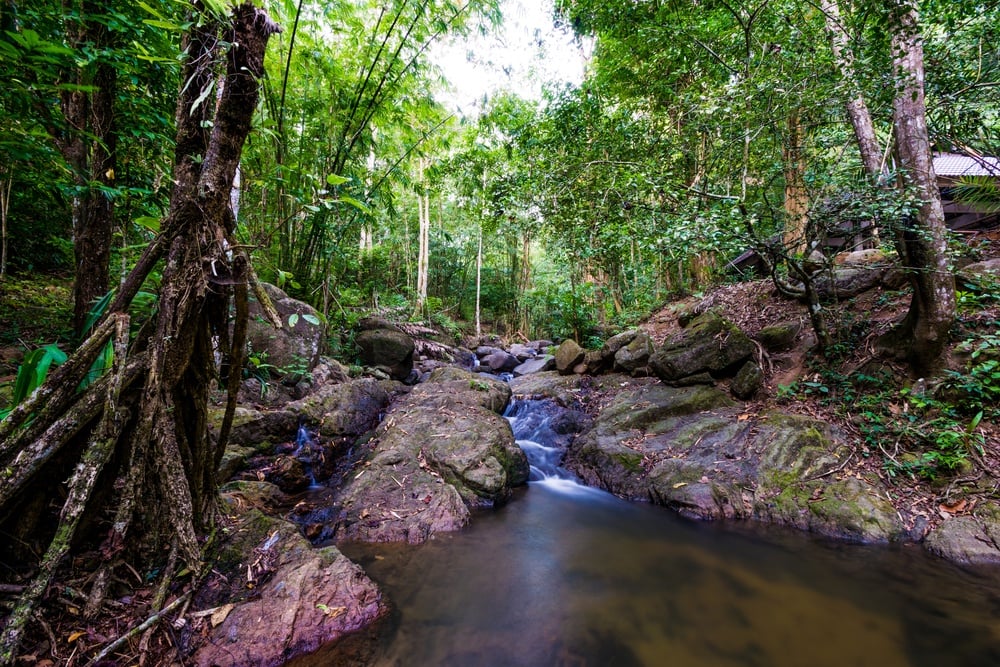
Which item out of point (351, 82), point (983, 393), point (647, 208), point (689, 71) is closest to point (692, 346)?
point (647, 208)

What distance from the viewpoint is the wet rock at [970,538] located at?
3195 mm

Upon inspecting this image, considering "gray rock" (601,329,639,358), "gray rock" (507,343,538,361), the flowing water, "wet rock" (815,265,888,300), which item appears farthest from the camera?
"gray rock" (507,343,538,361)

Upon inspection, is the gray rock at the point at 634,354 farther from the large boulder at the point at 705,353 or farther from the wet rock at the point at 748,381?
the wet rock at the point at 748,381

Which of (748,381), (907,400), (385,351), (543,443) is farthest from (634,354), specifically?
(385,351)

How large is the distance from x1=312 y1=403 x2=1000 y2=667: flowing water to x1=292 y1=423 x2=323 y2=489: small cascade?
1.46m

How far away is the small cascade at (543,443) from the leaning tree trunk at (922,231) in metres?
4.12

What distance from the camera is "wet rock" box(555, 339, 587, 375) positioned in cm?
870

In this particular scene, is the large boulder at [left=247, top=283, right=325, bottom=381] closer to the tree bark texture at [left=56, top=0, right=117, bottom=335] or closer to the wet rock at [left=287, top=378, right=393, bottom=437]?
the wet rock at [left=287, top=378, right=393, bottom=437]

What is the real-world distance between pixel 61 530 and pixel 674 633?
11.7ft

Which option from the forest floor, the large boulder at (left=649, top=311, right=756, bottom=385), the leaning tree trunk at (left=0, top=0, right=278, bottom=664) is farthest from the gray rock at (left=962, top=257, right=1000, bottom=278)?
the leaning tree trunk at (left=0, top=0, right=278, bottom=664)

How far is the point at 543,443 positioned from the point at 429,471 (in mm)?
2500

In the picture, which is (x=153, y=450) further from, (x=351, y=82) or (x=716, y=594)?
(x=351, y=82)

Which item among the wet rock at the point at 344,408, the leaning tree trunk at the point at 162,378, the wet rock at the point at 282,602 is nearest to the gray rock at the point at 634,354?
the wet rock at the point at 344,408

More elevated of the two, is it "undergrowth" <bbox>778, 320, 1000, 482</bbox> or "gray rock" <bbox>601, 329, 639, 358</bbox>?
"gray rock" <bbox>601, 329, 639, 358</bbox>
